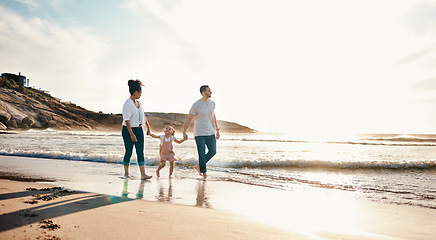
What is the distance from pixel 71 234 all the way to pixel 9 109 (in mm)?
47772

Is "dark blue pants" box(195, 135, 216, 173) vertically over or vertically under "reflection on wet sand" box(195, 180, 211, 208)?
over

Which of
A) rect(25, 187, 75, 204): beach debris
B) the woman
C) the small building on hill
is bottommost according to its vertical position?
rect(25, 187, 75, 204): beach debris

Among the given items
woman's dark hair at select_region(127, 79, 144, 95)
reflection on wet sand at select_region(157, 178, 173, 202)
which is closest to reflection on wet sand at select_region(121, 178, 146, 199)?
reflection on wet sand at select_region(157, 178, 173, 202)

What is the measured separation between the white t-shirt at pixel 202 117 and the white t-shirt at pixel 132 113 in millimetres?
1038

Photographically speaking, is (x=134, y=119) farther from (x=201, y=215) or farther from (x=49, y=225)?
(x=49, y=225)

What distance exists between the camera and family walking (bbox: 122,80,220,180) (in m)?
5.18

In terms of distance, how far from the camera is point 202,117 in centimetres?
570

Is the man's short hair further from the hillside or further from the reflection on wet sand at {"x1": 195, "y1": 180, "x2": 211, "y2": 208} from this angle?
the hillside

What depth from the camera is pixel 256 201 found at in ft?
12.3

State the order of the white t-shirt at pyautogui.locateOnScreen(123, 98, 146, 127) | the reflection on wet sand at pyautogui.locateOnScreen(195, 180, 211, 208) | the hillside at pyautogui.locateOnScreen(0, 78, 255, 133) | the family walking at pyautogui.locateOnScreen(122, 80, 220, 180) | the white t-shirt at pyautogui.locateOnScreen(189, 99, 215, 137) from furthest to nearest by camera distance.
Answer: the hillside at pyautogui.locateOnScreen(0, 78, 255, 133) → the white t-shirt at pyautogui.locateOnScreen(189, 99, 215, 137) → the family walking at pyautogui.locateOnScreen(122, 80, 220, 180) → the white t-shirt at pyautogui.locateOnScreen(123, 98, 146, 127) → the reflection on wet sand at pyautogui.locateOnScreen(195, 180, 211, 208)

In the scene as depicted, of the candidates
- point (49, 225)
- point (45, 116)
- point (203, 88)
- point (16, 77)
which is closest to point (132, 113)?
point (203, 88)

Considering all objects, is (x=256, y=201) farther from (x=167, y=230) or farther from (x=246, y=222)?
(x=167, y=230)

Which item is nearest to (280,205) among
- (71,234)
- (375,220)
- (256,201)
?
(256,201)

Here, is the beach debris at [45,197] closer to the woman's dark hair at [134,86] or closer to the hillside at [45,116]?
the woman's dark hair at [134,86]
